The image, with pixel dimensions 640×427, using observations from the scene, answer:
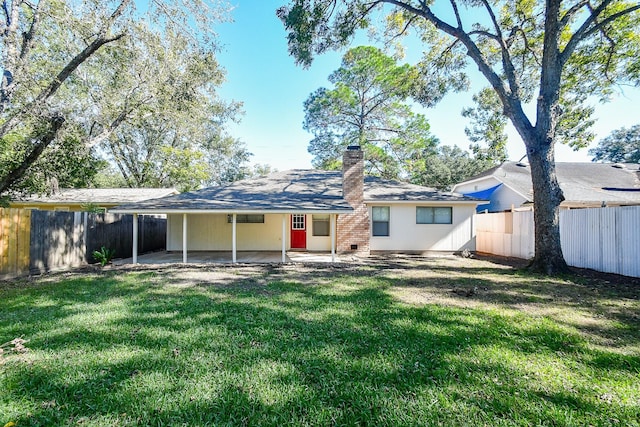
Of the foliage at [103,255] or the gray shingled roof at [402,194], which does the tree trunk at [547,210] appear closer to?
the gray shingled roof at [402,194]

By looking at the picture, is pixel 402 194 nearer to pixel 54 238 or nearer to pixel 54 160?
pixel 54 160

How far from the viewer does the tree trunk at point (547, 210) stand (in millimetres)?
8531

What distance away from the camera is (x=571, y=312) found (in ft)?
17.0

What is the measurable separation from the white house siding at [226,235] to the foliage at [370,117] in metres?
9.90

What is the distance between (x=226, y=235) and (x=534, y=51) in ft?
47.9

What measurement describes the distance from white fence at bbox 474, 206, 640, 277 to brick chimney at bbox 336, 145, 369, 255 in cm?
593

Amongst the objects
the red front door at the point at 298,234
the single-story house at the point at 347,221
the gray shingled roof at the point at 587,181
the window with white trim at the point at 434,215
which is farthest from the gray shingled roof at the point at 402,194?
the gray shingled roof at the point at 587,181

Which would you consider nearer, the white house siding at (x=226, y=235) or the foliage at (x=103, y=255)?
the foliage at (x=103, y=255)

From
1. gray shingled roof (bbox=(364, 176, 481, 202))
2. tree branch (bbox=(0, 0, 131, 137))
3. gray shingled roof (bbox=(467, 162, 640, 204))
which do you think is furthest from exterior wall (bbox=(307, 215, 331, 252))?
gray shingled roof (bbox=(467, 162, 640, 204))

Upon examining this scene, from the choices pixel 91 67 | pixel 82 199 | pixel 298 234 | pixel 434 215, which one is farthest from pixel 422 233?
pixel 82 199

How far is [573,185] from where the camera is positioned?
15930 millimetres

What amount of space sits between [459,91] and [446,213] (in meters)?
5.36

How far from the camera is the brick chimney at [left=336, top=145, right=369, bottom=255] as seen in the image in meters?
12.6

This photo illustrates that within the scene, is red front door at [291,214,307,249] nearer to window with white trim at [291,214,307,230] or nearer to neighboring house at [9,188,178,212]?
window with white trim at [291,214,307,230]
